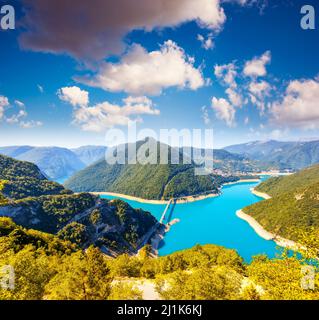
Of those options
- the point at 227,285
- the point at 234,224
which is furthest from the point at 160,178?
the point at 227,285

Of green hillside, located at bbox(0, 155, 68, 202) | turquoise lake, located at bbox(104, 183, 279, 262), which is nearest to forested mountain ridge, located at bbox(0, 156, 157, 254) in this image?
green hillside, located at bbox(0, 155, 68, 202)

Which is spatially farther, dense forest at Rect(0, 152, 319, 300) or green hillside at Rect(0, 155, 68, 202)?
green hillside at Rect(0, 155, 68, 202)

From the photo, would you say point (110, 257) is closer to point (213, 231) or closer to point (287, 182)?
point (213, 231)

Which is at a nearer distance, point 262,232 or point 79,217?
point 79,217

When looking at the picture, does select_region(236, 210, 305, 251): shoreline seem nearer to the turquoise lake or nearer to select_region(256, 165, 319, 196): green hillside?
the turquoise lake

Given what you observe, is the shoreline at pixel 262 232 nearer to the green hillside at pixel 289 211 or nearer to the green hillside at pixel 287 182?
the green hillside at pixel 289 211

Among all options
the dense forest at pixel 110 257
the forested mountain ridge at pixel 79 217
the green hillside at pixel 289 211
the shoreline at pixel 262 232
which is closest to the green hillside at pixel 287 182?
the green hillside at pixel 289 211

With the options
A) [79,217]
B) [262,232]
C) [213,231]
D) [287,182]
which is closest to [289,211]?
[262,232]
